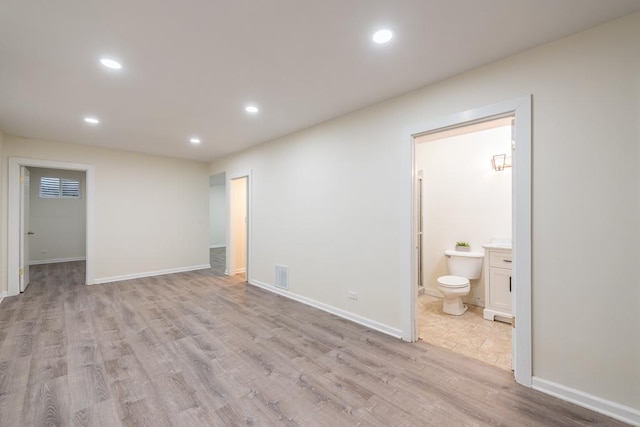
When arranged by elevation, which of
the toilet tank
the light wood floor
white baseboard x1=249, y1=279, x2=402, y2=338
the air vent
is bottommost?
the light wood floor

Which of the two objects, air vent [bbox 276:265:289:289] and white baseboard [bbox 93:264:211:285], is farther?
white baseboard [bbox 93:264:211:285]

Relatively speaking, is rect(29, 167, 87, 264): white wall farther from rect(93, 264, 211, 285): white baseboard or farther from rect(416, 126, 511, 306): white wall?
rect(416, 126, 511, 306): white wall

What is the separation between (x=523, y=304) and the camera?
2.08m

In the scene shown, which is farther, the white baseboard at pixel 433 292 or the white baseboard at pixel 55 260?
the white baseboard at pixel 55 260

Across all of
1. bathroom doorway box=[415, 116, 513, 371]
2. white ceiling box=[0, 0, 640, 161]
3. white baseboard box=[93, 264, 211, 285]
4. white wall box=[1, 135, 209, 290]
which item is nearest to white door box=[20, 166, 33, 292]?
white wall box=[1, 135, 209, 290]

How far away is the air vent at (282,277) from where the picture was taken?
171 inches

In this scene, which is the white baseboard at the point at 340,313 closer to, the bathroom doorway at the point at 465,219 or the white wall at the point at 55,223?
the bathroom doorway at the point at 465,219

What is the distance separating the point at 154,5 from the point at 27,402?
272 cm

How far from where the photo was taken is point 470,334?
9.70 ft

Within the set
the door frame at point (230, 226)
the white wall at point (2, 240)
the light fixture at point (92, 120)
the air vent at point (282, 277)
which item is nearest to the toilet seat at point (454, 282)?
the air vent at point (282, 277)

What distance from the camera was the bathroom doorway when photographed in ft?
10.0

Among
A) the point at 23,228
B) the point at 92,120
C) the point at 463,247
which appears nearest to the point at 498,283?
the point at 463,247

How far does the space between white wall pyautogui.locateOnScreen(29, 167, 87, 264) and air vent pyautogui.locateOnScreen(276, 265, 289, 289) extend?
6894 millimetres

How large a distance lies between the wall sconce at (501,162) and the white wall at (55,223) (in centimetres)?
988
